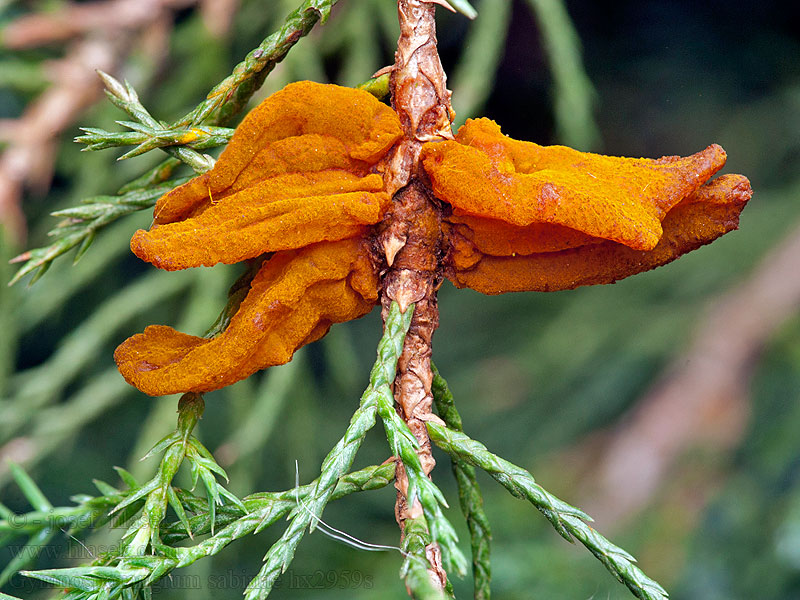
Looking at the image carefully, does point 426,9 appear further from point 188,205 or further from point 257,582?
point 257,582

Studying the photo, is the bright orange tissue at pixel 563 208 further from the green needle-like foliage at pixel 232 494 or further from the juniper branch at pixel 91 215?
the juniper branch at pixel 91 215

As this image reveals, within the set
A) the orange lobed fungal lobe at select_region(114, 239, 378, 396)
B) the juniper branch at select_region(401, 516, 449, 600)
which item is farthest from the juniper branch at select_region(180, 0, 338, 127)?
the juniper branch at select_region(401, 516, 449, 600)

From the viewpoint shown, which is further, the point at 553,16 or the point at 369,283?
the point at 553,16

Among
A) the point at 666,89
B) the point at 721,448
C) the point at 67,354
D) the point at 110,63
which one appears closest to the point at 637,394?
the point at 721,448

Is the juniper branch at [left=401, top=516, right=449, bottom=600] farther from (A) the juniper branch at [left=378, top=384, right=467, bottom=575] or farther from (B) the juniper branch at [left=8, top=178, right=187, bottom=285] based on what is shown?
(B) the juniper branch at [left=8, top=178, right=187, bottom=285]

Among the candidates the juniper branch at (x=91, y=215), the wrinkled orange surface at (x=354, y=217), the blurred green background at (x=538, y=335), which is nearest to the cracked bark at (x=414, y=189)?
the wrinkled orange surface at (x=354, y=217)

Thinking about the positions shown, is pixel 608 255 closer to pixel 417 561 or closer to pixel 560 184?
pixel 560 184
